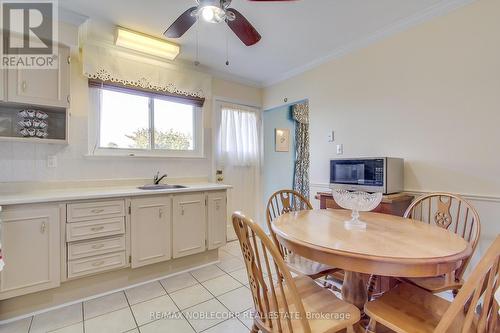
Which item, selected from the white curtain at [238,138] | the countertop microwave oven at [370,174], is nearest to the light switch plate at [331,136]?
the countertop microwave oven at [370,174]

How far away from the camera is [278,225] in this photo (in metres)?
1.44

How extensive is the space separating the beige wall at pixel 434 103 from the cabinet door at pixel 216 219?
1476 mm

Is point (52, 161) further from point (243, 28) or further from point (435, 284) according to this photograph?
point (435, 284)

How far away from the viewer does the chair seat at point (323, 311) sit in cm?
102

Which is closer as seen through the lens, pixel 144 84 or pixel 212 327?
pixel 212 327

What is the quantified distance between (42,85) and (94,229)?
4.23ft

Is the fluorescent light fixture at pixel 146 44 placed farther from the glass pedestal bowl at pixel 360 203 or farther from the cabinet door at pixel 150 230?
the glass pedestal bowl at pixel 360 203

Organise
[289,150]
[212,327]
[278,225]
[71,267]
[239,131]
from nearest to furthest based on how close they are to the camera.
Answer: [278,225], [212,327], [71,267], [239,131], [289,150]

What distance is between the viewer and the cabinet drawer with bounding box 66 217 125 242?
77.3 inches

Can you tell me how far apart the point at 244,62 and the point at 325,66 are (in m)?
1.03

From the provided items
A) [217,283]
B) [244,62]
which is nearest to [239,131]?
[244,62]

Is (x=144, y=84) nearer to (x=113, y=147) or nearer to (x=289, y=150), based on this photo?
(x=113, y=147)

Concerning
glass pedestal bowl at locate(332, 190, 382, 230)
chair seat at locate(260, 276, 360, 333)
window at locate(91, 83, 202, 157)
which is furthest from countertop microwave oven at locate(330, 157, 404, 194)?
window at locate(91, 83, 202, 157)

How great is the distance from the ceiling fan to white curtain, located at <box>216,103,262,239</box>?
1712 mm
